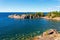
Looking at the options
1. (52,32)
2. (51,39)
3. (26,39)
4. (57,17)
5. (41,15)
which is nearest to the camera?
(51,39)

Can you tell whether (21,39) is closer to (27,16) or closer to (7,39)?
(7,39)

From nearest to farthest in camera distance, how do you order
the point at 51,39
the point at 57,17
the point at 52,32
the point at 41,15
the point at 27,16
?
1. the point at 51,39
2. the point at 52,32
3. the point at 57,17
4. the point at 27,16
5. the point at 41,15

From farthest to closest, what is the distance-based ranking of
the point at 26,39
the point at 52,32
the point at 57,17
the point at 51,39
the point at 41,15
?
1. the point at 41,15
2. the point at 57,17
3. the point at 52,32
4. the point at 26,39
5. the point at 51,39

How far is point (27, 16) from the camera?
13575 cm

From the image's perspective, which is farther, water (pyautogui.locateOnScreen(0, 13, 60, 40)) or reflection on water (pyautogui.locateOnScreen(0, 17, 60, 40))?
water (pyautogui.locateOnScreen(0, 13, 60, 40))

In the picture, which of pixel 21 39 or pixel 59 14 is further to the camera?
pixel 59 14

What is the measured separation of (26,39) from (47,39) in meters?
7.28

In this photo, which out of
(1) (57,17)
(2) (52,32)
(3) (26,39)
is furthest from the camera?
(1) (57,17)

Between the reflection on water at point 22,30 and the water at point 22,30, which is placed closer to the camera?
the reflection on water at point 22,30

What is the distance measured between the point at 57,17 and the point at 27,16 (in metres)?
29.7

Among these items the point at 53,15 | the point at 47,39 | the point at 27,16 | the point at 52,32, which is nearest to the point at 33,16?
the point at 27,16

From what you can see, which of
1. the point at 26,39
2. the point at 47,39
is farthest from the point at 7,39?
the point at 47,39

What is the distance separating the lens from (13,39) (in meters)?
43.0

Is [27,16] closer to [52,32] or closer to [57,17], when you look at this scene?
[57,17]
